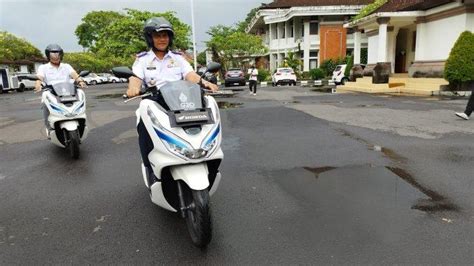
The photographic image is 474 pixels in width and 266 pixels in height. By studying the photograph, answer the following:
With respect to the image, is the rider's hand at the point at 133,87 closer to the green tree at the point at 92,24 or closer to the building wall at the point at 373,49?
the building wall at the point at 373,49

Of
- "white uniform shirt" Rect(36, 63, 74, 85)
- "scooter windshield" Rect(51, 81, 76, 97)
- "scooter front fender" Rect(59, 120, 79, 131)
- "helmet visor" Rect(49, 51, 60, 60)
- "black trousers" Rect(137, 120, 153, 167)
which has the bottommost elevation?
"scooter front fender" Rect(59, 120, 79, 131)

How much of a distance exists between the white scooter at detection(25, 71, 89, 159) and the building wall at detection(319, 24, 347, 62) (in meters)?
33.2

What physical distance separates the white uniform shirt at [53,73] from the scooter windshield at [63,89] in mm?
383

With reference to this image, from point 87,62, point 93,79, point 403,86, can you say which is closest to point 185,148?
point 403,86

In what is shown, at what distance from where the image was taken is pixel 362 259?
2.93 metres

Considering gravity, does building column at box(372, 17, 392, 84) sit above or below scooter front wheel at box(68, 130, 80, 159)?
above

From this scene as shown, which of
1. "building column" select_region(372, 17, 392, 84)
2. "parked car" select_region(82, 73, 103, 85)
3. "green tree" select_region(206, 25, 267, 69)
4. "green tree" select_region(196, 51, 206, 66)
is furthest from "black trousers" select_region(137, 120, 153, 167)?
"green tree" select_region(196, 51, 206, 66)

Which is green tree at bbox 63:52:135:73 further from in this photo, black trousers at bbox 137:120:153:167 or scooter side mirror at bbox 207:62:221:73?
black trousers at bbox 137:120:153:167

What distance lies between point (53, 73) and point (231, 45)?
28.3m

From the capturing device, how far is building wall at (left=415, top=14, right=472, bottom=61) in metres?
16.8

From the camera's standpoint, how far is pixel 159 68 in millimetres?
4098

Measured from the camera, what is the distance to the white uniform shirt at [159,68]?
402 centimetres

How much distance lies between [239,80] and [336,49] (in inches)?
555

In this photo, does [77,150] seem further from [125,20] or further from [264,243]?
[125,20]
